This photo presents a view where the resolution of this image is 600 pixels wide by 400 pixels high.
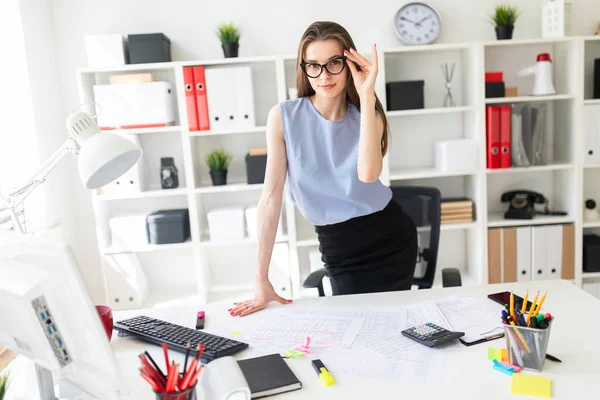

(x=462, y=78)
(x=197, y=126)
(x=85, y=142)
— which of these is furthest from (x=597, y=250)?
(x=85, y=142)

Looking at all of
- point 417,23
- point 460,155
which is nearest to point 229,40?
point 417,23

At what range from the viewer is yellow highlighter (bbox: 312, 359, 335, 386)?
122cm

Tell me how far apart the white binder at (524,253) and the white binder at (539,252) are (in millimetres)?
24

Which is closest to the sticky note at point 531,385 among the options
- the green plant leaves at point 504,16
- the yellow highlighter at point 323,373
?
the yellow highlighter at point 323,373

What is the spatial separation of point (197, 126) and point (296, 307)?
1942 millimetres

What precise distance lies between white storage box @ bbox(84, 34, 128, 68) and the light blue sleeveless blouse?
5.94 ft

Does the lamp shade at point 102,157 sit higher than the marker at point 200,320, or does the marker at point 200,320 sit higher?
the lamp shade at point 102,157

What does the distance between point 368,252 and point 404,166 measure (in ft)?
5.85

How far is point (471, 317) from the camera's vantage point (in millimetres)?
1538

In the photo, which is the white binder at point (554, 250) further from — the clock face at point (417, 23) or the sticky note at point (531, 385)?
the sticky note at point (531, 385)

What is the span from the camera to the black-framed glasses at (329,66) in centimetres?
178

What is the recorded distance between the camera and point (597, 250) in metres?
3.50

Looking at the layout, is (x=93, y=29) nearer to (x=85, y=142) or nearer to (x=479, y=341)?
(x=85, y=142)

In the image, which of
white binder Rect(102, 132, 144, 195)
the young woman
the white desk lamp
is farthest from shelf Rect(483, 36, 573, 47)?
the white desk lamp
